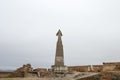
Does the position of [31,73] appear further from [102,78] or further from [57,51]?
[102,78]

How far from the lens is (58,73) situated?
2123 centimetres

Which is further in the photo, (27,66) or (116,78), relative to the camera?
(27,66)

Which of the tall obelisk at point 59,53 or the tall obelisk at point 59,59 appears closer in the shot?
the tall obelisk at point 59,59

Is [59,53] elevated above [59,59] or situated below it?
above

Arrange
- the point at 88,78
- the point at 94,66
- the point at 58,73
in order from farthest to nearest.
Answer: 1. the point at 94,66
2. the point at 58,73
3. the point at 88,78

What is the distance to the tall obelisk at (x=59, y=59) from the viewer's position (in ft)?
72.9

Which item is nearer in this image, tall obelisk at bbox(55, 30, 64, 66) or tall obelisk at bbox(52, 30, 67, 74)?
tall obelisk at bbox(52, 30, 67, 74)

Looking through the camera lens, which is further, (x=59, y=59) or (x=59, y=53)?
(x=59, y=53)

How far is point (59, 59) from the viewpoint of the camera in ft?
75.2

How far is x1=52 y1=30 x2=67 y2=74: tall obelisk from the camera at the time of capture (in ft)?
72.9

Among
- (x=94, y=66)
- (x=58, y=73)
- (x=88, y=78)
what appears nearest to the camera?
(x=88, y=78)

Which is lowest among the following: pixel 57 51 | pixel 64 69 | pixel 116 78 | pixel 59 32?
pixel 116 78

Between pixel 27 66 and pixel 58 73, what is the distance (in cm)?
503

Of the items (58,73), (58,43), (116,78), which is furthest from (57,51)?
(116,78)
